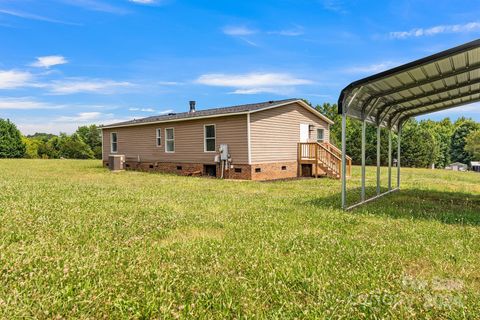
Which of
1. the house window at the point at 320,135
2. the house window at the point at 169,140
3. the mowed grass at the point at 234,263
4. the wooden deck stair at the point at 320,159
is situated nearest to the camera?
the mowed grass at the point at 234,263

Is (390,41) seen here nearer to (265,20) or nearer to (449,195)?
(265,20)

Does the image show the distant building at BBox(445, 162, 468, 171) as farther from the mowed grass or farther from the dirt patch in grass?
the dirt patch in grass

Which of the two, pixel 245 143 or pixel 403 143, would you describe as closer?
pixel 245 143

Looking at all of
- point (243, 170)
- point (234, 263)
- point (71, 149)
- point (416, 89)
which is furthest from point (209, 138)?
point (71, 149)

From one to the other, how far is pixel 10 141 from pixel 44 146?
909cm

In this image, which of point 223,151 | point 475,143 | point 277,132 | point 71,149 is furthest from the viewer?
point 475,143

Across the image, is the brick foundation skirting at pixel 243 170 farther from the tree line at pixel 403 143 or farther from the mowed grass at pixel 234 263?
the tree line at pixel 403 143

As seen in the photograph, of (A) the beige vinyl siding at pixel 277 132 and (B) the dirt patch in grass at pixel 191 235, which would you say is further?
(A) the beige vinyl siding at pixel 277 132

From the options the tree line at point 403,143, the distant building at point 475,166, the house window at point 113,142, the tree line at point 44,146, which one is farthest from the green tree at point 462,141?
the tree line at point 44,146

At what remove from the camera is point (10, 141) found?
1596 inches

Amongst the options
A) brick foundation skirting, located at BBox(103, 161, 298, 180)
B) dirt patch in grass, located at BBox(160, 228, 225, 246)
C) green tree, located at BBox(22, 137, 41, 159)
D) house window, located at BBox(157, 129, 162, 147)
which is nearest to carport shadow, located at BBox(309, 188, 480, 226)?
dirt patch in grass, located at BBox(160, 228, 225, 246)

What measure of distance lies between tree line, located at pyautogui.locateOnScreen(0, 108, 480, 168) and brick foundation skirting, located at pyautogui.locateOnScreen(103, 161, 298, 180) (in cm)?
1253

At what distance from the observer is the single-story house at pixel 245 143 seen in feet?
48.5

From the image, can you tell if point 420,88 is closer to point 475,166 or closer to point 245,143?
point 245,143
